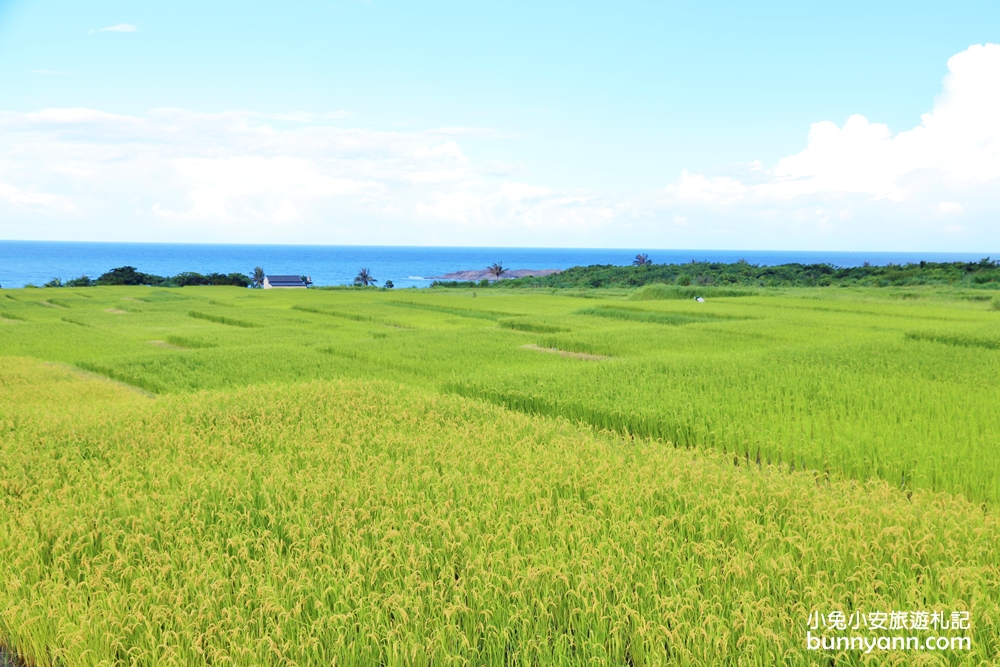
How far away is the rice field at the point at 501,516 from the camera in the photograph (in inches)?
134

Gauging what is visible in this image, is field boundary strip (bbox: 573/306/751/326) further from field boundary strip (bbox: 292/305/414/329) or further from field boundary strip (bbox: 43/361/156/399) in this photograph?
field boundary strip (bbox: 43/361/156/399)

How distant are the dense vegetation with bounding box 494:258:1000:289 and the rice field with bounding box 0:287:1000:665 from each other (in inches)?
1420

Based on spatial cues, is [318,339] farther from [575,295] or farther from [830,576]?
[575,295]

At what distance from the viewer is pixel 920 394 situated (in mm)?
9461

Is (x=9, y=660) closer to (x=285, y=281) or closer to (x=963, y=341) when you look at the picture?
(x=963, y=341)

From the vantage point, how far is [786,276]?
53.6 meters

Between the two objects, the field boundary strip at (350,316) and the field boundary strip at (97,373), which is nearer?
the field boundary strip at (97,373)

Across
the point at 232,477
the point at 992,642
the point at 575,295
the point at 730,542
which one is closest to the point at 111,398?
the point at 232,477

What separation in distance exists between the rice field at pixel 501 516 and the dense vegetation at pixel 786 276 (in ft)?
118

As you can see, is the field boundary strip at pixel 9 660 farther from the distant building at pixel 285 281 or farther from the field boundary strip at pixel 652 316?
the distant building at pixel 285 281

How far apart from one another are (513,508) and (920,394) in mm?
7226

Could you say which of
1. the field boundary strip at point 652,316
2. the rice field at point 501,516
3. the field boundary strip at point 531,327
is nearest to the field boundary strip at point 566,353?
the field boundary strip at point 531,327

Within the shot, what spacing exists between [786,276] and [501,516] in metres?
54.0

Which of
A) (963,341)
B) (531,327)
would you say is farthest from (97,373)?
(963,341)
